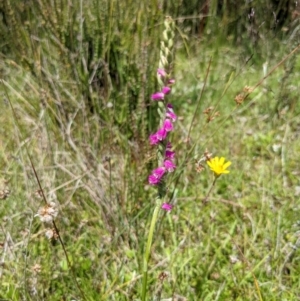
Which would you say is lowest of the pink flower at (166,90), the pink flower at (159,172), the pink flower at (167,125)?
the pink flower at (159,172)

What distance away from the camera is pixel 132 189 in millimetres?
1670

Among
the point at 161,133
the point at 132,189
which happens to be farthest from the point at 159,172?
the point at 132,189

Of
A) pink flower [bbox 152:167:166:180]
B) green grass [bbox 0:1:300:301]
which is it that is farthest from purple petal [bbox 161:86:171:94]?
green grass [bbox 0:1:300:301]

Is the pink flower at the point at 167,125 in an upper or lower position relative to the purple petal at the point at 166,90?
lower

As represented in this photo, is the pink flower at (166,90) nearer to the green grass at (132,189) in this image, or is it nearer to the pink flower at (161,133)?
the pink flower at (161,133)

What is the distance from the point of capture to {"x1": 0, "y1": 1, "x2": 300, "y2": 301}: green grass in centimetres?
143

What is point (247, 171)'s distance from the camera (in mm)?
1982

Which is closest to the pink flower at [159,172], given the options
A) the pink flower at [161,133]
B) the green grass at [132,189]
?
the pink flower at [161,133]

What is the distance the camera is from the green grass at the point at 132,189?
56.2 inches

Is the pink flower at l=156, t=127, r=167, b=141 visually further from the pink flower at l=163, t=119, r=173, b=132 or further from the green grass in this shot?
the green grass

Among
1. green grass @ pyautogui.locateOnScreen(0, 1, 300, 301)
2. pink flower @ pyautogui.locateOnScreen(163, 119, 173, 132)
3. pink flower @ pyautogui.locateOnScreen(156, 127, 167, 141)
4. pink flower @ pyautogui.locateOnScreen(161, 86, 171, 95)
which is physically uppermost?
pink flower @ pyautogui.locateOnScreen(161, 86, 171, 95)

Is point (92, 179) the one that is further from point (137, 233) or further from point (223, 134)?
point (223, 134)

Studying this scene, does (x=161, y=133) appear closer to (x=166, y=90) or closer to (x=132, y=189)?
(x=166, y=90)

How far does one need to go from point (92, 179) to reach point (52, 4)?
89 centimetres
